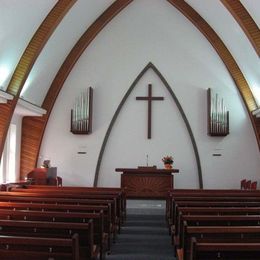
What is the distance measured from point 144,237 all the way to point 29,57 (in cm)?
592

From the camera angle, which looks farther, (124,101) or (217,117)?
(124,101)

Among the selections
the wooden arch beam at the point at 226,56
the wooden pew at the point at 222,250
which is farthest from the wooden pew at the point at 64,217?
the wooden arch beam at the point at 226,56

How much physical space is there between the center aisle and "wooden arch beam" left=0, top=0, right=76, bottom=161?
3785 mm

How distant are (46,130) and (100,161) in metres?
2.02

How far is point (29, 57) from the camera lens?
10.7m

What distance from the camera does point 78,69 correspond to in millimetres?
13641

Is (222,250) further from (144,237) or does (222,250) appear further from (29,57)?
(29,57)

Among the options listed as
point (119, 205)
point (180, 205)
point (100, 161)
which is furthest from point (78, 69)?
point (180, 205)

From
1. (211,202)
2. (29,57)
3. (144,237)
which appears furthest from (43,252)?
(29,57)

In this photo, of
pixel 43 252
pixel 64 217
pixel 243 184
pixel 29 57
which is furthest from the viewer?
pixel 243 184

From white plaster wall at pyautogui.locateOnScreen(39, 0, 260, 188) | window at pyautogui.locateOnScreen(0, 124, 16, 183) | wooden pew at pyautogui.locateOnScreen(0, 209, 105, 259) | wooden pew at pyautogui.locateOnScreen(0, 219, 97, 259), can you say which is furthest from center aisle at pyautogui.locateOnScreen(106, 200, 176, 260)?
window at pyautogui.locateOnScreen(0, 124, 16, 183)


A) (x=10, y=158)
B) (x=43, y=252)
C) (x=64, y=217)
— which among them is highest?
(x=10, y=158)

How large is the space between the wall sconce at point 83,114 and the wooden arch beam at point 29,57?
2.79 metres

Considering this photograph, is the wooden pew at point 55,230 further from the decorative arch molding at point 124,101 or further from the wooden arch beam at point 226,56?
the wooden arch beam at point 226,56
